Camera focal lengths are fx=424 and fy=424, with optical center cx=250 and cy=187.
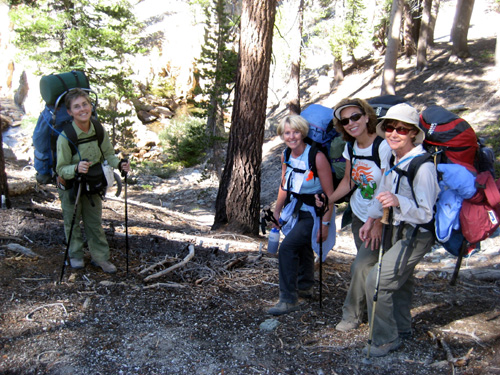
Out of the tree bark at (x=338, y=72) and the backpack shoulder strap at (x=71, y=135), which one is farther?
the tree bark at (x=338, y=72)

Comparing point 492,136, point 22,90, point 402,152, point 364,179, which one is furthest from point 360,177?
point 22,90

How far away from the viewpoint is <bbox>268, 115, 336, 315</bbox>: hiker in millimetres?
3996

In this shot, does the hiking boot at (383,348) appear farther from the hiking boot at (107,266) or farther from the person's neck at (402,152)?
the hiking boot at (107,266)

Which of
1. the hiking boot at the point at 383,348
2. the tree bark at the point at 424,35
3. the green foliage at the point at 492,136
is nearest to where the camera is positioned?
the hiking boot at the point at 383,348

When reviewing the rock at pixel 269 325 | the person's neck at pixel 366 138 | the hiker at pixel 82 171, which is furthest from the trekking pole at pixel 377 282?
the hiker at pixel 82 171

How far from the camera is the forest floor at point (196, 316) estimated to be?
3.38 meters

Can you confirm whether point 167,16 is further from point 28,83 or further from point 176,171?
point 176,171

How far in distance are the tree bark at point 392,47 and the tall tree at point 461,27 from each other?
3.50 meters

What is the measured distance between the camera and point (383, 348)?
3.47 m

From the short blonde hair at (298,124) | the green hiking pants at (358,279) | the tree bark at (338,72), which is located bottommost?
the green hiking pants at (358,279)

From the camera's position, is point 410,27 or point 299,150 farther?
point 410,27

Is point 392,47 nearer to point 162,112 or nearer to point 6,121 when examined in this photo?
point 162,112

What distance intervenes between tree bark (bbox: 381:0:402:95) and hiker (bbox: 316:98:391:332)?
566 inches

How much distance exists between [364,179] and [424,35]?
1824 cm
